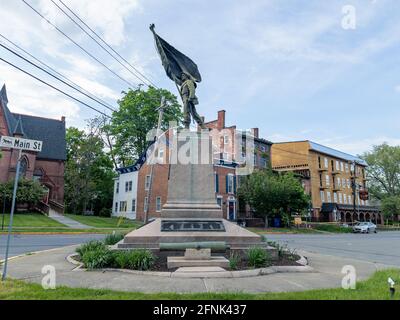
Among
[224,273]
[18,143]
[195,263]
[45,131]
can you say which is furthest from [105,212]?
[224,273]

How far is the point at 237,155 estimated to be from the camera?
44000 millimetres

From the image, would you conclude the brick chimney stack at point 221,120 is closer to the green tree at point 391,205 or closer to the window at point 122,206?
the window at point 122,206

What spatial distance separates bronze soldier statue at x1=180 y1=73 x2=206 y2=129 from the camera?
1293 centimetres

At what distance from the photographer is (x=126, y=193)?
4112 centimetres

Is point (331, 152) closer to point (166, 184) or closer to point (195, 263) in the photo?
point (166, 184)

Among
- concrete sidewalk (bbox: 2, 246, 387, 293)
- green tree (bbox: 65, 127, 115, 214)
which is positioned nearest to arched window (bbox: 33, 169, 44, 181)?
green tree (bbox: 65, 127, 115, 214)

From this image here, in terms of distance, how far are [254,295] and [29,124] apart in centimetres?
4809

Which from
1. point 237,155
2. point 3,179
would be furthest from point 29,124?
point 237,155

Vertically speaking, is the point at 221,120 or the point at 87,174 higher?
the point at 221,120

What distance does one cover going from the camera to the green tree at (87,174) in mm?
42094

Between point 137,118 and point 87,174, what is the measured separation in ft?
33.3

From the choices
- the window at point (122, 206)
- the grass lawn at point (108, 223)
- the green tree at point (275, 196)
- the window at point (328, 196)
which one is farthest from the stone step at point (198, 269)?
the window at point (328, 196)

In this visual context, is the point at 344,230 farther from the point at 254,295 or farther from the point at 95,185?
the point at 254,295
